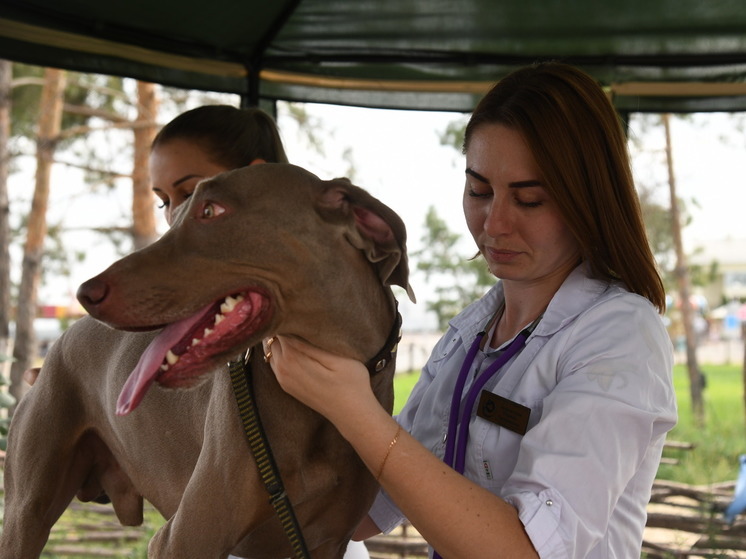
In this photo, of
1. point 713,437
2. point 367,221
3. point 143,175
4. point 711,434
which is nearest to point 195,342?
point 367,221

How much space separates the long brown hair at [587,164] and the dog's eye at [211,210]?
0.70 metres

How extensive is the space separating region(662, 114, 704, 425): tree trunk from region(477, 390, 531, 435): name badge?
9.89 meters

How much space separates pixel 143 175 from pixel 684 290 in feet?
24.7

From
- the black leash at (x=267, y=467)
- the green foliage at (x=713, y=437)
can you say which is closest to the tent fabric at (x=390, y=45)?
the black leash at (x=267, y=467)

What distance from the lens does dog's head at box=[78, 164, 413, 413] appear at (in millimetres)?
1712

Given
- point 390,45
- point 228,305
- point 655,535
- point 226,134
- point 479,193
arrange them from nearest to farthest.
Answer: point 228,305 < point 479,193 < point 226,134 < point 390,45 < point 655,535

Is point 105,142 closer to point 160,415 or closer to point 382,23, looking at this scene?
point 382,23

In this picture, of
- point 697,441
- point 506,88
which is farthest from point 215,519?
point 697,441

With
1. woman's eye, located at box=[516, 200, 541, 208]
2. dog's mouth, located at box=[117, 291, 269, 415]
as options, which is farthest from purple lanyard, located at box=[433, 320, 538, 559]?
dog's mouth, located at box=[117, 291, 269, 415]

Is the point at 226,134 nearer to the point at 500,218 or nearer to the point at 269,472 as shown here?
the point at 500,218

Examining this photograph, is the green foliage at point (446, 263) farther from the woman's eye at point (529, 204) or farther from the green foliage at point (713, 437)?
the woman's eye at point (529, 204)

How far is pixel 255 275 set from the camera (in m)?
1.79

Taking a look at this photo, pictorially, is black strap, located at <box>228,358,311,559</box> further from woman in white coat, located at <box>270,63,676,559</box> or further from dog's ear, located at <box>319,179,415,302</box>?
dog's ear, located at <box>319,179,415,302</box>

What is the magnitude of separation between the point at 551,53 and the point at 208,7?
1.50 m
